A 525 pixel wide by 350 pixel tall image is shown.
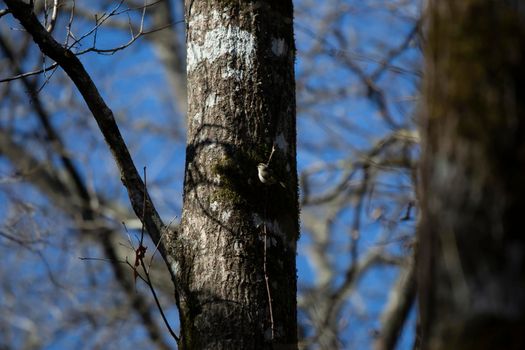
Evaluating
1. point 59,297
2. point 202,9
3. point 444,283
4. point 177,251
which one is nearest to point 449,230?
point 444,283

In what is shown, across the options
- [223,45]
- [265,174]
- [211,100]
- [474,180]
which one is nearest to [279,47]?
[223,45]

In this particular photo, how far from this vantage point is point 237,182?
8.68 feet

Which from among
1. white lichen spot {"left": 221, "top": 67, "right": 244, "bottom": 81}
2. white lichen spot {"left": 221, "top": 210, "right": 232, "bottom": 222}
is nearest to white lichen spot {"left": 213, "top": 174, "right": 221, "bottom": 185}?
white lichen spot {"left": 221, "top": 210, "right": 232, "bottom": 222}

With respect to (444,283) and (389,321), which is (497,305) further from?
(389,321)

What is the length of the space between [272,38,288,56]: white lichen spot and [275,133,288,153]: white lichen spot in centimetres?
32

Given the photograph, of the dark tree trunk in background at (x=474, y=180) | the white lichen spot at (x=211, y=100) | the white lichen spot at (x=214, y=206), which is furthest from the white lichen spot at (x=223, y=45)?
the dark tree trunk in background at (x=474, y=180)

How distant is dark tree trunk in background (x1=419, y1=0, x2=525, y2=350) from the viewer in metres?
1.49

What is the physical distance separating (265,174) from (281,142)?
17 centimetres

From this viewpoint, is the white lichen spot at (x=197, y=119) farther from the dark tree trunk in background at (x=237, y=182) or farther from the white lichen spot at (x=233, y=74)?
the white lichen spot at (x=233, y=74)

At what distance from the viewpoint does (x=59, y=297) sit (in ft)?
30.3

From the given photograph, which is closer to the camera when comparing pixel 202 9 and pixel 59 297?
pixel 202 9

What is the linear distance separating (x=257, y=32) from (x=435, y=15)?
49.5 inches

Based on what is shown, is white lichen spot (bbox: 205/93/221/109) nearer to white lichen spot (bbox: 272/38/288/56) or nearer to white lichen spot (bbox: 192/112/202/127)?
white lichen spot (bbox: 192/112/202/127)

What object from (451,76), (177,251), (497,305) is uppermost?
(451,76)
